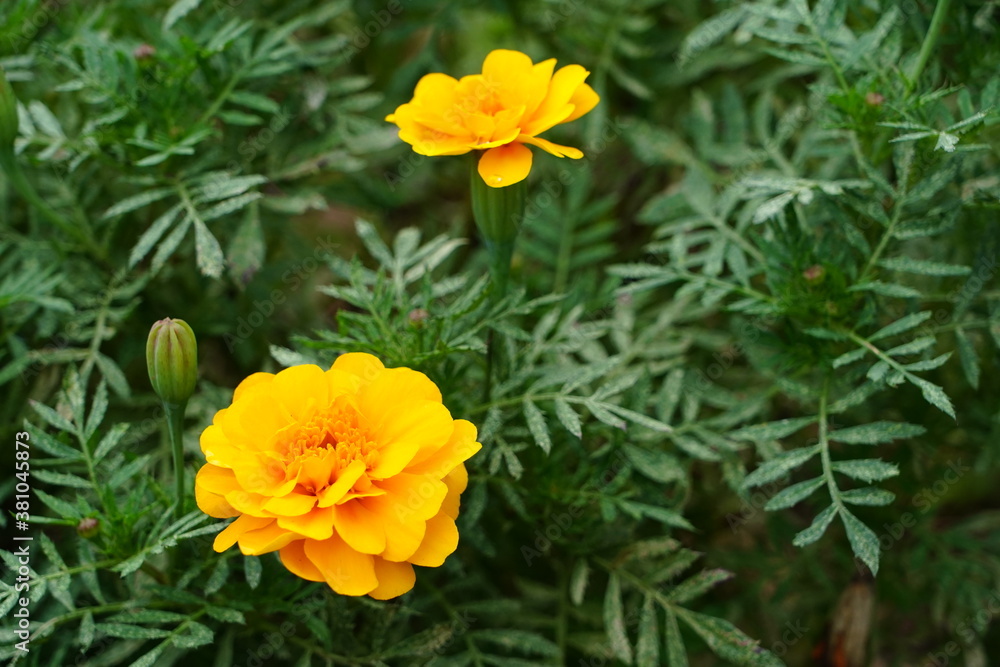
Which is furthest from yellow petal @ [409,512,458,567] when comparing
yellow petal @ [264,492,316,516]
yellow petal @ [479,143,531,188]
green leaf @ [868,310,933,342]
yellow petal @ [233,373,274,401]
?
green leaf @ [868,310,933,342]

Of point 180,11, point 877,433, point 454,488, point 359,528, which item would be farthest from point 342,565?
point 180,11

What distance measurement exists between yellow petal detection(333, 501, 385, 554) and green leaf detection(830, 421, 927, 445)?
60 centimetres

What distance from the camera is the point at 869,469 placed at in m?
1.08

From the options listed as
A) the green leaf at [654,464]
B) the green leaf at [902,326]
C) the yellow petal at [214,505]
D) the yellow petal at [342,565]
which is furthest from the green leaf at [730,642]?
the yellow petal at [214,505]

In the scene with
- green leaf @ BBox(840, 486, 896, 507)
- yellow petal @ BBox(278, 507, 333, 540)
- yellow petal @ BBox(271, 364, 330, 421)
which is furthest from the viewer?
green leaf @ BBox(840, 486, 896, 507)

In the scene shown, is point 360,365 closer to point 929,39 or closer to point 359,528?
point 359,528

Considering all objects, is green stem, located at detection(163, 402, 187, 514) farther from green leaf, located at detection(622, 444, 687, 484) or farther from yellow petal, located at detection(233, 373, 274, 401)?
green leaf, located at detection(622, 444, 687, 484)

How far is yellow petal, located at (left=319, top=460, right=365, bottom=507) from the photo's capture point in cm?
85

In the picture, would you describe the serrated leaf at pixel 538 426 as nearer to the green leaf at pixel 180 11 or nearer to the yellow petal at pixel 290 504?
the yellow petal at pixel 290 504

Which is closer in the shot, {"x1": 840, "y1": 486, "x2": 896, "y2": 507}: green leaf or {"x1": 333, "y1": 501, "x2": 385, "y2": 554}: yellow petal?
{"x1": 333, "y1": 501, "x2": 385, "y2": 554}: yellow petal

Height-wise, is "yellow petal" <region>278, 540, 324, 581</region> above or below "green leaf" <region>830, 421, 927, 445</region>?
above

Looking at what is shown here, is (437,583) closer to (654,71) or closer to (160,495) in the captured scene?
(160,495)

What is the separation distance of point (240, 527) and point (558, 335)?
0.56 meters

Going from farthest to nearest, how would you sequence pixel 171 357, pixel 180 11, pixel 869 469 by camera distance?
pixel 180 11, pixel 869 469, pixel 171 357
